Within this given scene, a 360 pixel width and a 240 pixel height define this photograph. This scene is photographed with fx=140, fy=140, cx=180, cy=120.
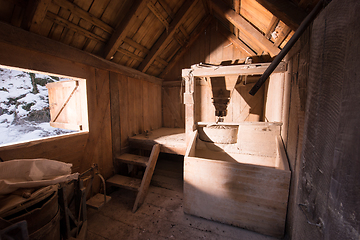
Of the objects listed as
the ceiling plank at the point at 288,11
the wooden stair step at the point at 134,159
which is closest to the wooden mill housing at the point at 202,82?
the ceiling plank at the point at 288,11

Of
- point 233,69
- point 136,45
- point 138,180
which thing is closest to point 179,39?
point 136,45

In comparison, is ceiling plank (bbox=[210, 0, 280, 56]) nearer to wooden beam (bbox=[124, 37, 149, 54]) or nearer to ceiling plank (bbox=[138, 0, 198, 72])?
ceiling plank (bbox=[138, 0, 198, 72])

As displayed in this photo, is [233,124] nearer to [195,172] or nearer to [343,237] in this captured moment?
[195,172]

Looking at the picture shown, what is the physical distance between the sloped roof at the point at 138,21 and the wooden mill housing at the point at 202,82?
18 millimetres

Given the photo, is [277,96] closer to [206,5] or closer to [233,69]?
[233,69]

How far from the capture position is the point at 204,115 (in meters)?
5.71

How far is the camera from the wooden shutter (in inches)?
118

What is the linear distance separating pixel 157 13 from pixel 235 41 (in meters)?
2.77

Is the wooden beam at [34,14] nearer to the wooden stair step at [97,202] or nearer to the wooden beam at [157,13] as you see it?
the wooden beam at [157,13]

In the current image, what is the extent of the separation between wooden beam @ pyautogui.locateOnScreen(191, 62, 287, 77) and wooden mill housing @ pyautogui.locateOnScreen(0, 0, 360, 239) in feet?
0.07

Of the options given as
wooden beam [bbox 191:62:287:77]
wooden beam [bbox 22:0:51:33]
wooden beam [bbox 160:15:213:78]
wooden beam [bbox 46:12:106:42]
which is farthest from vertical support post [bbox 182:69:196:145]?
wooden beam [bbox 160:15:213:78]

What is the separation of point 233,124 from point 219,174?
136 cm

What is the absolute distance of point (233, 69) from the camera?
2.73 m

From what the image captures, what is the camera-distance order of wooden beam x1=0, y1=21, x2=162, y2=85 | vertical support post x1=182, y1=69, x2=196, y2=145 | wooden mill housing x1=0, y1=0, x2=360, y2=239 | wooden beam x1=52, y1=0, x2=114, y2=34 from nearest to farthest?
wooden mill housing x1=0, y1=0, x2=360, y2=239 → wooden beam x1=0, y1=21, x2=162, y2=85 → wooden beam x1=52, y1=0, x2=114, y2=34 → vertical support post x1=182, y1=69, x2=196, y2=145
